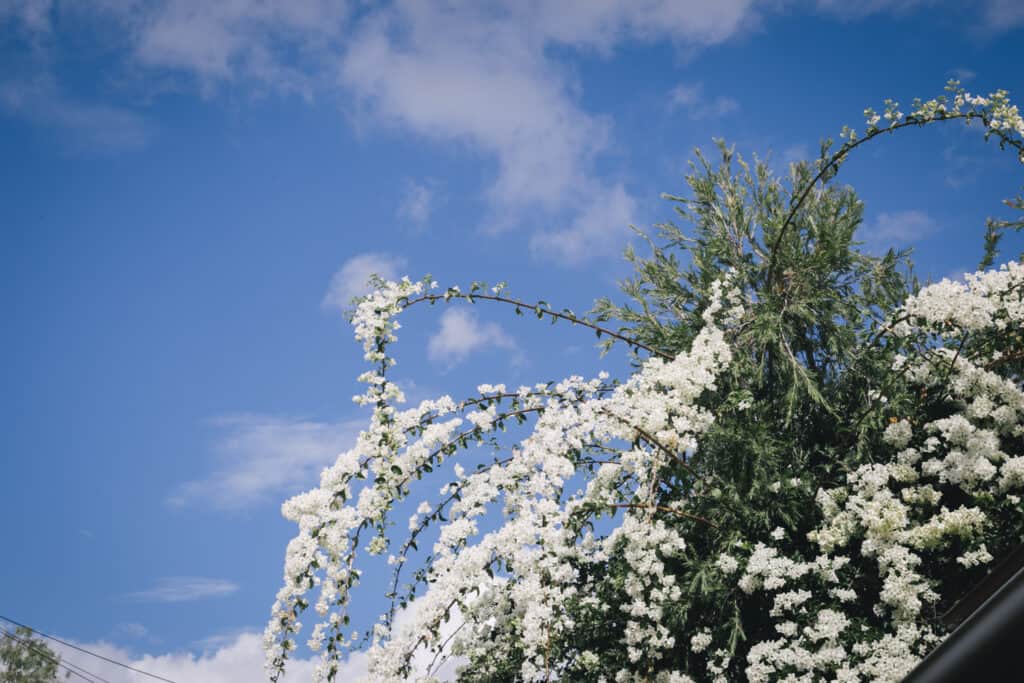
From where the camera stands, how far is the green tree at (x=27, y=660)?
16984 millimetres

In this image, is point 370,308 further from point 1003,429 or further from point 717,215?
point 1003,429

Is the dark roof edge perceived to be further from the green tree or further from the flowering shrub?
the green tree

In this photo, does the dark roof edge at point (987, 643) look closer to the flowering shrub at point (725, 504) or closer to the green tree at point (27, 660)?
the flowering shrub at point (725, 504)

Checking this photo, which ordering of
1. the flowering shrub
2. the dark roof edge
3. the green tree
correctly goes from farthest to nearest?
1. the green tree
2. the flowering shrub
3. the dark roof edge

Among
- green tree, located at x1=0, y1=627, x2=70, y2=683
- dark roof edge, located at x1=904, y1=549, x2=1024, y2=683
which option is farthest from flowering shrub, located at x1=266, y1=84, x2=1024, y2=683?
green tree, located at x1=0, y1=627, x2=70, y2=683

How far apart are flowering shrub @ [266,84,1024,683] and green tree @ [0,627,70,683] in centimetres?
1537

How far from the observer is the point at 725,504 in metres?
5.36

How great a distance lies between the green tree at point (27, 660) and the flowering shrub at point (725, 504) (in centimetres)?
1537

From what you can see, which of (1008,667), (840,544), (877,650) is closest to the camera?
(1008,667)

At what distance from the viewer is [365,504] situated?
5207mm

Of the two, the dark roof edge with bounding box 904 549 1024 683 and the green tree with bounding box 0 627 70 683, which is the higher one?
the green tree with bounding box 0 627 70 683

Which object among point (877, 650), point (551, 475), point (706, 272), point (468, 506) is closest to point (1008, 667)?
point (877, 650)

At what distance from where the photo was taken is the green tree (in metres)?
17.0

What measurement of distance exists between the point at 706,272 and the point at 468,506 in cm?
321
